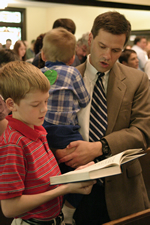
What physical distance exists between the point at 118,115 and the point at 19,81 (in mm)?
743

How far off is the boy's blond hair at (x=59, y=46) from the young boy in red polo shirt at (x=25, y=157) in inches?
19.1

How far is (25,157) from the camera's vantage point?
100 centimetres

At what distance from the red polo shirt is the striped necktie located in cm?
44

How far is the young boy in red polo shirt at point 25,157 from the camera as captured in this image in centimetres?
94

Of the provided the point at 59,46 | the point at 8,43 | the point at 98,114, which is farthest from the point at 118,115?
the point at 8,43

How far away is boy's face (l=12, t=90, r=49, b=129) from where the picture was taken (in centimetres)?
102

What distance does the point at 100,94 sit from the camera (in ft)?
5.21

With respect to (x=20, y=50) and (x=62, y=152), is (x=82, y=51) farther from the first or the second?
(x=62, y=152)

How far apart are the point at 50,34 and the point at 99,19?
32 centimetres

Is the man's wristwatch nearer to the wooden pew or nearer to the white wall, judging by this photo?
the wooden pew

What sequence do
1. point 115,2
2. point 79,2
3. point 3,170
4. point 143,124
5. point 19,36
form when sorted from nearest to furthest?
point 3,170 → point 143,124 → point 79,2 → point 115,2 → point 19,36

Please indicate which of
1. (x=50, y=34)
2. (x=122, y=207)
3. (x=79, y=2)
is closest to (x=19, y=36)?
(x=79, y=2)

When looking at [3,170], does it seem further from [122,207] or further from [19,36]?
[19,36]

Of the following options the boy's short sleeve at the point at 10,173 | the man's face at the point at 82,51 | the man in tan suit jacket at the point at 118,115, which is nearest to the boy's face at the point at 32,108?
the boy's short sleeve at the point at 10,173
